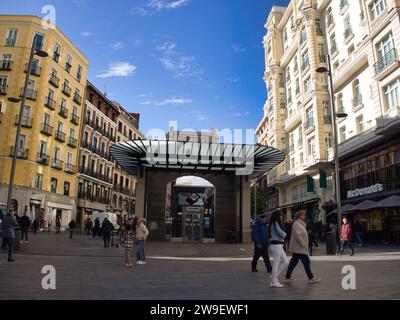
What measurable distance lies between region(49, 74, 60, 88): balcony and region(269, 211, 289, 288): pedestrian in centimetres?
3800

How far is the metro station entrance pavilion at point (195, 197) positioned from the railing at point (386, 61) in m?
9.96

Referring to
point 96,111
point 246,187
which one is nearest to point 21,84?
point 96,111

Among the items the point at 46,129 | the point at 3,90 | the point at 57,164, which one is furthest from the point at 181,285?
the point at 57,164

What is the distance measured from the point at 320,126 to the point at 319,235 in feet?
35.8

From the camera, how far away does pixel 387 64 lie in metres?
23.2

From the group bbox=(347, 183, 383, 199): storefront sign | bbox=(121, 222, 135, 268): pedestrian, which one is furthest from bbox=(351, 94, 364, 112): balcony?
bbox=(121, 222, 135, 268): pedestrian

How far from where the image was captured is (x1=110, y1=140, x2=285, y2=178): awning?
21.2 meters

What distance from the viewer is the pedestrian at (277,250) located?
7.33 meters

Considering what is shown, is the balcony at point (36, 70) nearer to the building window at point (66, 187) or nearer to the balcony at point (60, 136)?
the balcony at point (60, 136)

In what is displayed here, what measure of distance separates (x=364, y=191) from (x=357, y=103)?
7.51 meters

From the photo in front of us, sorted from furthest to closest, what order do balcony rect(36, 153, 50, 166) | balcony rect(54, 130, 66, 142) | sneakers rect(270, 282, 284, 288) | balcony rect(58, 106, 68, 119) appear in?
balcony rect(58, 106, 68, 119)
balcony rect(54, 130, 66, 142)
balcony rect(36, 153, 50, 166)
sneakers rect(270, 282, 284, 288)

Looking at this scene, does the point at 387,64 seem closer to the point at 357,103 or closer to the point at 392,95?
the point at 392,95

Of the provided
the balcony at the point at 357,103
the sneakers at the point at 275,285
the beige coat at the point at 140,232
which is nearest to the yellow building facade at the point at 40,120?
the beige coat at the point at 140,232

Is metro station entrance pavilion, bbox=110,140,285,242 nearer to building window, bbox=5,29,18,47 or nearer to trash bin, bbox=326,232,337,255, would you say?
trash bin, bbox=326,232,337,255
